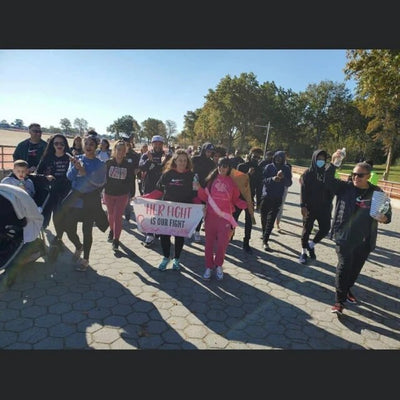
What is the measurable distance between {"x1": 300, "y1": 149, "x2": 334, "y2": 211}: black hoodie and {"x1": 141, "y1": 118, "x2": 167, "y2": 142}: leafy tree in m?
102

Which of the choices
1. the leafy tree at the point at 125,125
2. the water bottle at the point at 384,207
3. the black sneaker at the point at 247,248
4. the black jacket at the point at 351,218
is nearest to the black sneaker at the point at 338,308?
the black jacket at the point at 351,218

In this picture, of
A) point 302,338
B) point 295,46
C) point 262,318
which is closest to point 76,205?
point 262,318

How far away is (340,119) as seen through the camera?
54.3m

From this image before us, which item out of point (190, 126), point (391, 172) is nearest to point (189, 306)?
point (391, 172)

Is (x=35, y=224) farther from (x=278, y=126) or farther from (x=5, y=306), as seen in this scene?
(x=278, y=126)

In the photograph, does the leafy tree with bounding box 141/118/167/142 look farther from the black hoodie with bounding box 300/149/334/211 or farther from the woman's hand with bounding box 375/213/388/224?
the woman's hand with bounding box 375/213/388/224

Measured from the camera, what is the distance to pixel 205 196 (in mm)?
4762

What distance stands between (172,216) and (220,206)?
0.85 metres

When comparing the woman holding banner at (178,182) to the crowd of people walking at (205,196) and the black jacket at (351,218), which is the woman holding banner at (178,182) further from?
the black jacket at (351,218)

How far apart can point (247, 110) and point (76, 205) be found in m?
54.2

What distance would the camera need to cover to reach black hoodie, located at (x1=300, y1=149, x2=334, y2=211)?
5.44 metres

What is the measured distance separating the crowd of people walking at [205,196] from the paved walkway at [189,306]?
29 cm

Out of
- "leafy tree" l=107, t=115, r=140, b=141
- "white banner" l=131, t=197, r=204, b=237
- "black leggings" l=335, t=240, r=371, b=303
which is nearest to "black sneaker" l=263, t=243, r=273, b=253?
"white banner" l=131, t=197, r=204, b=237

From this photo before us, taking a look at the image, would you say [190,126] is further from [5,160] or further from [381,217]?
[381,217]
